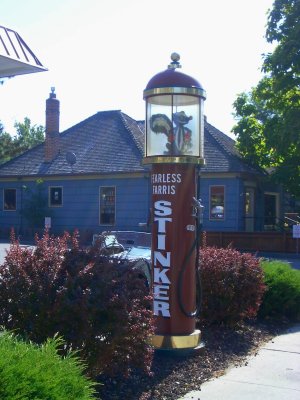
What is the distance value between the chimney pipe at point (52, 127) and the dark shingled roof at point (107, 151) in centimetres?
41

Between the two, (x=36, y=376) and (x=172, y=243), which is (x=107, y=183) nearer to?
(x=172, y=243)

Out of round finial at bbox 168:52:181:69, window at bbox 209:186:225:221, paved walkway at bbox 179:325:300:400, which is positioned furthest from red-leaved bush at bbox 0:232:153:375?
window at bbox 209:186:225:221

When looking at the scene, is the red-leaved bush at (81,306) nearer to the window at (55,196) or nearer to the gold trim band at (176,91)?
the gold trim band at (176,91)

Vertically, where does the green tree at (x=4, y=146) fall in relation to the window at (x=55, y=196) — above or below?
above

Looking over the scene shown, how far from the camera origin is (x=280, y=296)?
423 inches

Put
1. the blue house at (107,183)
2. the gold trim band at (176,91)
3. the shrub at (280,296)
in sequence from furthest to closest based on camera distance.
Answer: the blue house at (107,183), the shrub at (280,296), the gold trim band at (176,91)

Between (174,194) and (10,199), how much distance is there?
A: 29676 mm

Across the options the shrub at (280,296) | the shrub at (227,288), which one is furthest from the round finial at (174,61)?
the shrub at (280,296)

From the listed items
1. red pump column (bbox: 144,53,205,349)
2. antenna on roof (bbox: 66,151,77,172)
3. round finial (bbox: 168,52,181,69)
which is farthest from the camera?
antenna on roof (bbox: 66,151,77,172)

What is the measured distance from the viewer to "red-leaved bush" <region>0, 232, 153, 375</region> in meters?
5.62

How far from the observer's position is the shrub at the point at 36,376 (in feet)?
12.1

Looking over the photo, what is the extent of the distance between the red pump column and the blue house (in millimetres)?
21047

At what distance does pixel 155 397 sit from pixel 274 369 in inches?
80.0

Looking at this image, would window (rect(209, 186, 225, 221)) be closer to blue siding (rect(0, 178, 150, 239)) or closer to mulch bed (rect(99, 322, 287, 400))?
blue siding (rect(0, 178, 150, 239))
